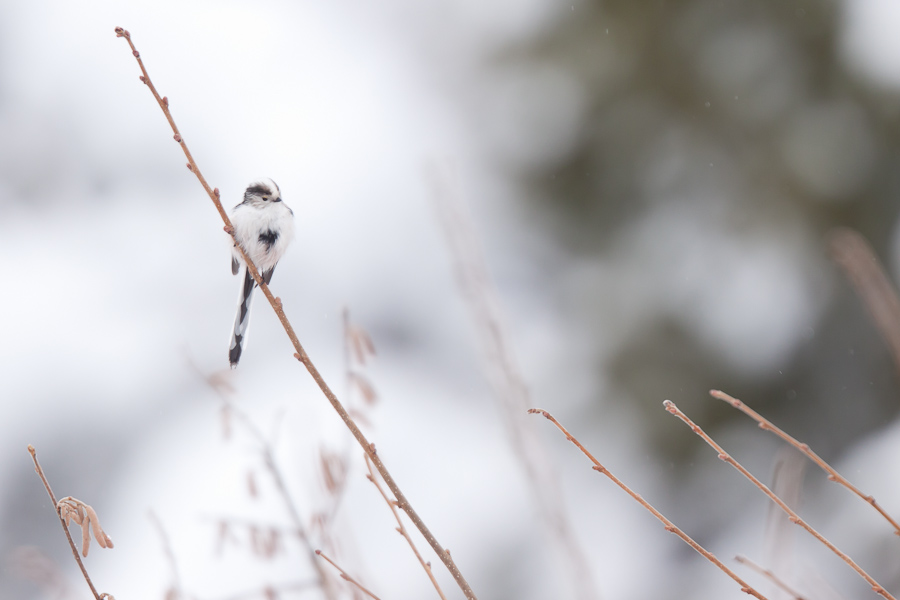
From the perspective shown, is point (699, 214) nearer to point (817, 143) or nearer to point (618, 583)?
point (817, 143)

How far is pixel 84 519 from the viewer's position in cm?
76

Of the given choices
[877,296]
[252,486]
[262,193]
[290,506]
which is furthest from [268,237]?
[877,296]

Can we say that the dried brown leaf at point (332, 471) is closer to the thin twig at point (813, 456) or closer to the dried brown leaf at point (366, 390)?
the dried brown leaf at point (366, 390)

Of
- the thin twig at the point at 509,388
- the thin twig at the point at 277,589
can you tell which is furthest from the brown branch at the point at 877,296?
the thin twig at the point at 277,589

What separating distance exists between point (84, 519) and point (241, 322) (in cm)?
73

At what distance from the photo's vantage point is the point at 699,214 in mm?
5188

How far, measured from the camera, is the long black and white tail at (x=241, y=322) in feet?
4.23

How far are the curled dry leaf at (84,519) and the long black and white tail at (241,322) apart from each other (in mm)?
397

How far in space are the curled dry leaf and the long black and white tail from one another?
40 centimetres

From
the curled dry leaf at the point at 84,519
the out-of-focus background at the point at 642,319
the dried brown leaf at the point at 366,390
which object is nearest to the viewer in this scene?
the curled dry leaf at the point at 84,519

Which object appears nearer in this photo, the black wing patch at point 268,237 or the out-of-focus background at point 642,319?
the black wing patch at point 268,237

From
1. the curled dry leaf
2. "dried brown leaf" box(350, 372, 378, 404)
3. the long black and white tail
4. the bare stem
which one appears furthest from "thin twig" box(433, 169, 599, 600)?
the curled dry leaf

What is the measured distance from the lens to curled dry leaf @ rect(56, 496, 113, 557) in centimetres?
74

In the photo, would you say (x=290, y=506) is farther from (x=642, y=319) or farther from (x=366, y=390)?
(x=642, y=319)
